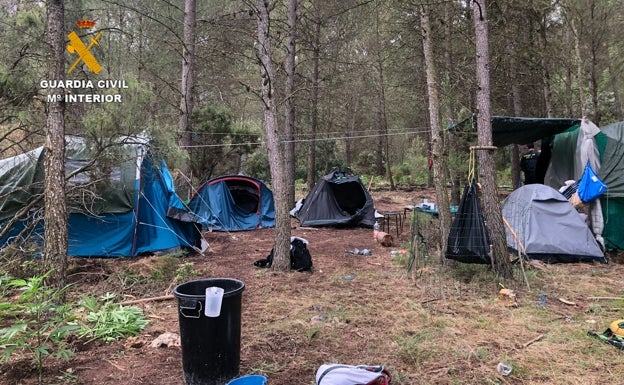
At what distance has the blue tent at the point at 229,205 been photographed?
9.92m

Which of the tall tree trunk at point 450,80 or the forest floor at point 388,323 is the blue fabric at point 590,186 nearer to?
the forest floor at point 388,323

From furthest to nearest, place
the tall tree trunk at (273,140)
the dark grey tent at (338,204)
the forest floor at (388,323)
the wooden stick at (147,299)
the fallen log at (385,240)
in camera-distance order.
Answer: the dark grey tent at (338,204)
the fallen log at (385,240)
the tall tree trunk at (273,140)
the wooden stick at (147,299)
the forest floor at (388,323)

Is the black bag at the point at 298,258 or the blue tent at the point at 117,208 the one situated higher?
the blue tent at the point at 117,208

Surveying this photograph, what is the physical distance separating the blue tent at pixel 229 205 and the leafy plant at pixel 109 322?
17.8 feet

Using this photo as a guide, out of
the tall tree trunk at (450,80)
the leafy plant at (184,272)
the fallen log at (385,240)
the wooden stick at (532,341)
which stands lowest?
the wooden stick at (532,341)

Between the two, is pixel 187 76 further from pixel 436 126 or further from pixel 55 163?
pixel 436 126

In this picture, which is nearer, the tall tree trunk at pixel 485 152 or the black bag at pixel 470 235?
the black bag at pixel 470 235

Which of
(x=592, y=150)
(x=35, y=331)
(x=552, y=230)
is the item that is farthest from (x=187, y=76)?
(x=592, y=150)

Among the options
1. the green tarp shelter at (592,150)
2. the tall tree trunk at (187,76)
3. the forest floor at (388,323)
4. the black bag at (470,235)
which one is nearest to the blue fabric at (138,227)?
the forest floor at (388,323)

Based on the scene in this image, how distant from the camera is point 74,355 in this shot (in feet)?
10.6

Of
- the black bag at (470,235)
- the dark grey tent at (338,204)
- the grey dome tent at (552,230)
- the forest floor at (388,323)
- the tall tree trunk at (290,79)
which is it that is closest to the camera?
the forest floor at (388,323)

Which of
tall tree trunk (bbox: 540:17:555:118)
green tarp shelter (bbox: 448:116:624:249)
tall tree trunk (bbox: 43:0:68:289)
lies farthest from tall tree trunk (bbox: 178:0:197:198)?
tall tree trunk (bbox: 540:17:555:118)

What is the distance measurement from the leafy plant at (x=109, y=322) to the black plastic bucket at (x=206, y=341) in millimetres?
1228

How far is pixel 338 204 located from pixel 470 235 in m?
5.62
